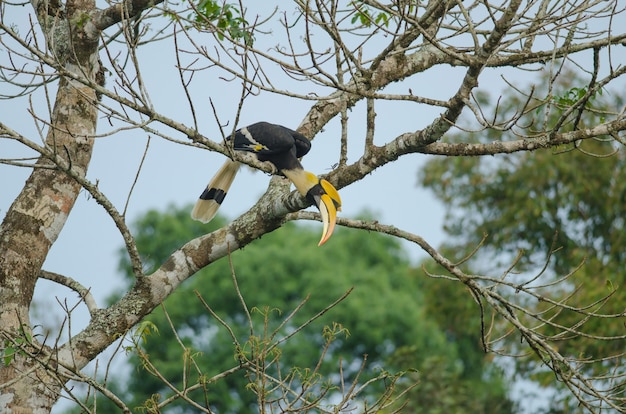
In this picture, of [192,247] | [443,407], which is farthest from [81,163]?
[443,407]

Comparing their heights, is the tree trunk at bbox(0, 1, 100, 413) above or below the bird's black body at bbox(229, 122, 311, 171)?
below

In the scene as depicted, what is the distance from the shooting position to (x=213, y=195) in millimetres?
6426

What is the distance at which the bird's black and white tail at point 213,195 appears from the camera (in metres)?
6.36

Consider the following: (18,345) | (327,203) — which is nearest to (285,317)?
(327,203)

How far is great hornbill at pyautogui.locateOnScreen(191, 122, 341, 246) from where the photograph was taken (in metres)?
5.21

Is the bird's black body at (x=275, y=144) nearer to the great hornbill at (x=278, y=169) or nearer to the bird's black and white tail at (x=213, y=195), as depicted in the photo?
the great hornbill at (x=278, y=169)

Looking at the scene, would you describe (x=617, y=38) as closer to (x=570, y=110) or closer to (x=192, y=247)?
(x=570, y=110)

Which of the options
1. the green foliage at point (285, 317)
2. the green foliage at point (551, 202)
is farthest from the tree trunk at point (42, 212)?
the green foliage at point (285, 317)

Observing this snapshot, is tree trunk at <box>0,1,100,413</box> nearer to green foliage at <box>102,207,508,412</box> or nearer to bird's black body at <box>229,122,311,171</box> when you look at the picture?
bird's black body at <box>229,122,311,171</box>

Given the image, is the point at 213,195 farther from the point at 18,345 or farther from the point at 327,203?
the point at 18,345

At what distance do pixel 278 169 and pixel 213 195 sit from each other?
0.78 meters

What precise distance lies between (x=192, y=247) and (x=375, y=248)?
20240mm

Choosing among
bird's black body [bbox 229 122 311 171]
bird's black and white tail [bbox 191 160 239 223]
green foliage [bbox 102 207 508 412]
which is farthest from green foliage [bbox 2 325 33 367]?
green foliage [bbox 102 207 508 412]

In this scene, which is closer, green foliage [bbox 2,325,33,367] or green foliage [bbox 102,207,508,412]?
green foliage [bbox 2,325,33,367]
